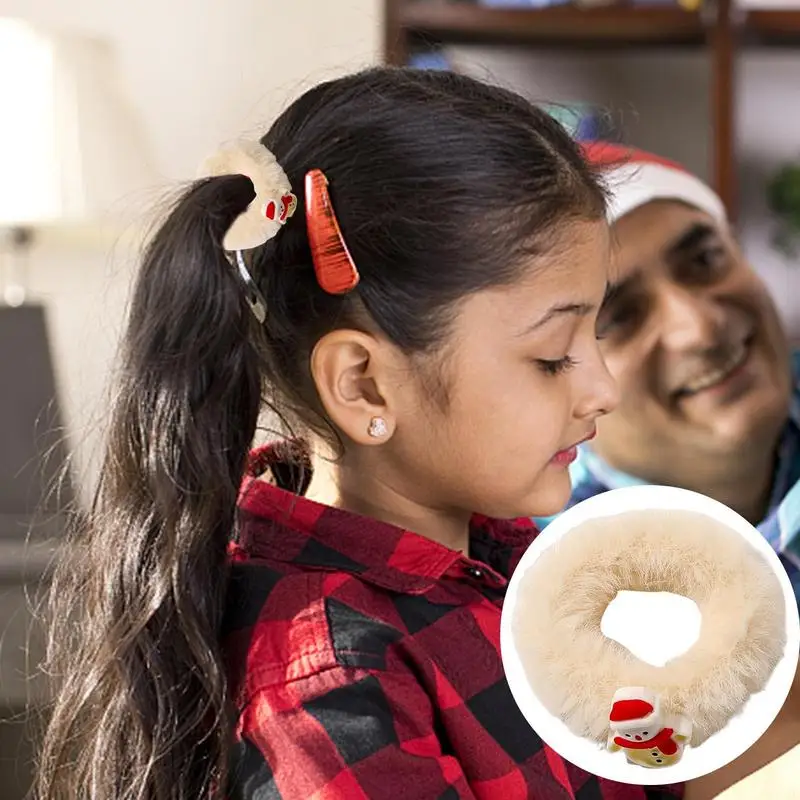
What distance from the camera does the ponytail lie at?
0.72m

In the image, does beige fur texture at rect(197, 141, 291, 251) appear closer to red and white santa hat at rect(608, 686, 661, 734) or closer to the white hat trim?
red and white santa hat at rect(608, 686, 661, 734)

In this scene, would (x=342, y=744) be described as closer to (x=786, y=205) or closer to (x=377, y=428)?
(x=377, y=428)

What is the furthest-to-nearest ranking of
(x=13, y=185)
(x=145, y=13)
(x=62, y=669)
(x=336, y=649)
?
(x=145, y=13)
(x=13, y=185)
(x=62, y=669)
(x=336, y=649)

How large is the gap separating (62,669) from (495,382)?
1.09 feet

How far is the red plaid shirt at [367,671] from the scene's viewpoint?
0.66m

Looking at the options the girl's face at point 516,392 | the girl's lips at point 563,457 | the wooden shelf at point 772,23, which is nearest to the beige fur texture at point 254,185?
the girl's face at point 516,392

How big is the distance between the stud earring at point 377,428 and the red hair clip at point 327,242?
0.27 ft

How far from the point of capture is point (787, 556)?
1216 mm

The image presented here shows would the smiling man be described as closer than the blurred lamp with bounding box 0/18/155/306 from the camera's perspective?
Yes

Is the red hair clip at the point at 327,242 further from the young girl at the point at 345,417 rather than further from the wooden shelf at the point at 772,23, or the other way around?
the wooden shelf at the point at 772,23

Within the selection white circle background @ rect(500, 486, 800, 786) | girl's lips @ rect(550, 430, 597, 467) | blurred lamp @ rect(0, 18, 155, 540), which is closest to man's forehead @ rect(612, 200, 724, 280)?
girl's lips @ rect(550, 430, 597, 467)

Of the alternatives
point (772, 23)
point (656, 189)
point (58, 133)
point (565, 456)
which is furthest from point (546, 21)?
point (565, 456)

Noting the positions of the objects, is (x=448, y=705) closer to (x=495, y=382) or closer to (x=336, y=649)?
(x=336, y=649)

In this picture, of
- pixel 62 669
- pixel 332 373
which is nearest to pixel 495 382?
pixel 332 373
